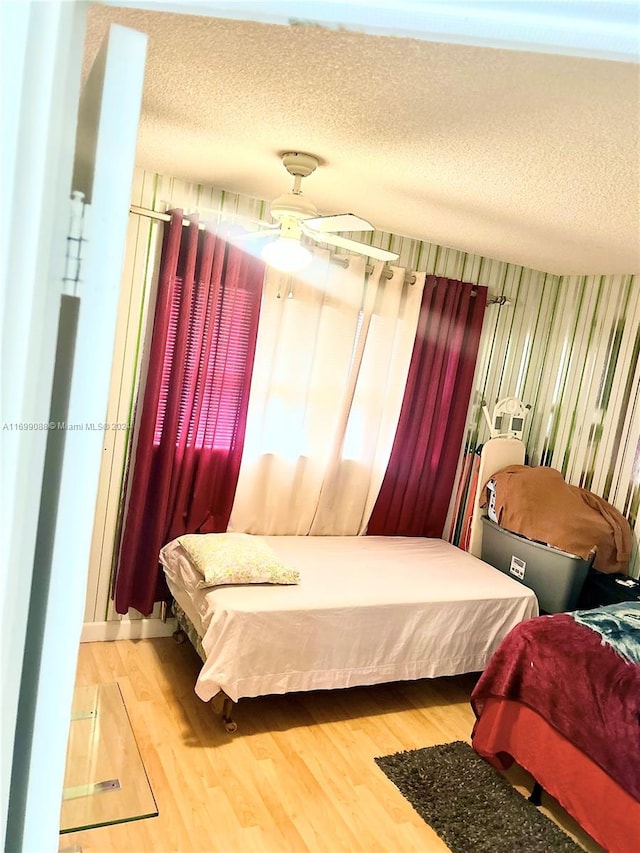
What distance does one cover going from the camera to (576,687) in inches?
92.4

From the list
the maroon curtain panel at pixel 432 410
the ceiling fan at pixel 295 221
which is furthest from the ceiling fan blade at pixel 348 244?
the maroon curtain panel at pixel 432 410

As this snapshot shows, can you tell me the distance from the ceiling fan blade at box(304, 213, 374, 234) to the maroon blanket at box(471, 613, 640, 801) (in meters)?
1.75

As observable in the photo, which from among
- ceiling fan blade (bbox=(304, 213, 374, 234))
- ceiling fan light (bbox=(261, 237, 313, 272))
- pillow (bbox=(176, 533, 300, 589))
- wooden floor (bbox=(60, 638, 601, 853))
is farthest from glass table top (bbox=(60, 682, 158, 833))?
ceiling fan blade (bbox=(304, 213, 374, 234))

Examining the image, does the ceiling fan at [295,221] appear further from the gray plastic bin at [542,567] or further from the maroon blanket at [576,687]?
the gray plastic bin at [542,567]

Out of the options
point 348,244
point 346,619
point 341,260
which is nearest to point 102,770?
point 346,619

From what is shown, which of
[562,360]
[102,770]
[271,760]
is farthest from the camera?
[562,360]

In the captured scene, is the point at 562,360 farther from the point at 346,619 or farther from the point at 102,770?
the point at 102,770

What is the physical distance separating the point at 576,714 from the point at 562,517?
1330mm

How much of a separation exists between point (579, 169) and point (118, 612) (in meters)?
2.87

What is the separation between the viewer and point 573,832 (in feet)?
7.95

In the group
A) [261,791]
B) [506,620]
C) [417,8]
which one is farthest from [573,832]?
[417,8]

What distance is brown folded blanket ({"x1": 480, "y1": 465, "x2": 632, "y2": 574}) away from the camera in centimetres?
339

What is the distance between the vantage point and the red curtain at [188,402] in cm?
314

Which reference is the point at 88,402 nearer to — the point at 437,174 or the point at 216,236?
the point at 437,174
